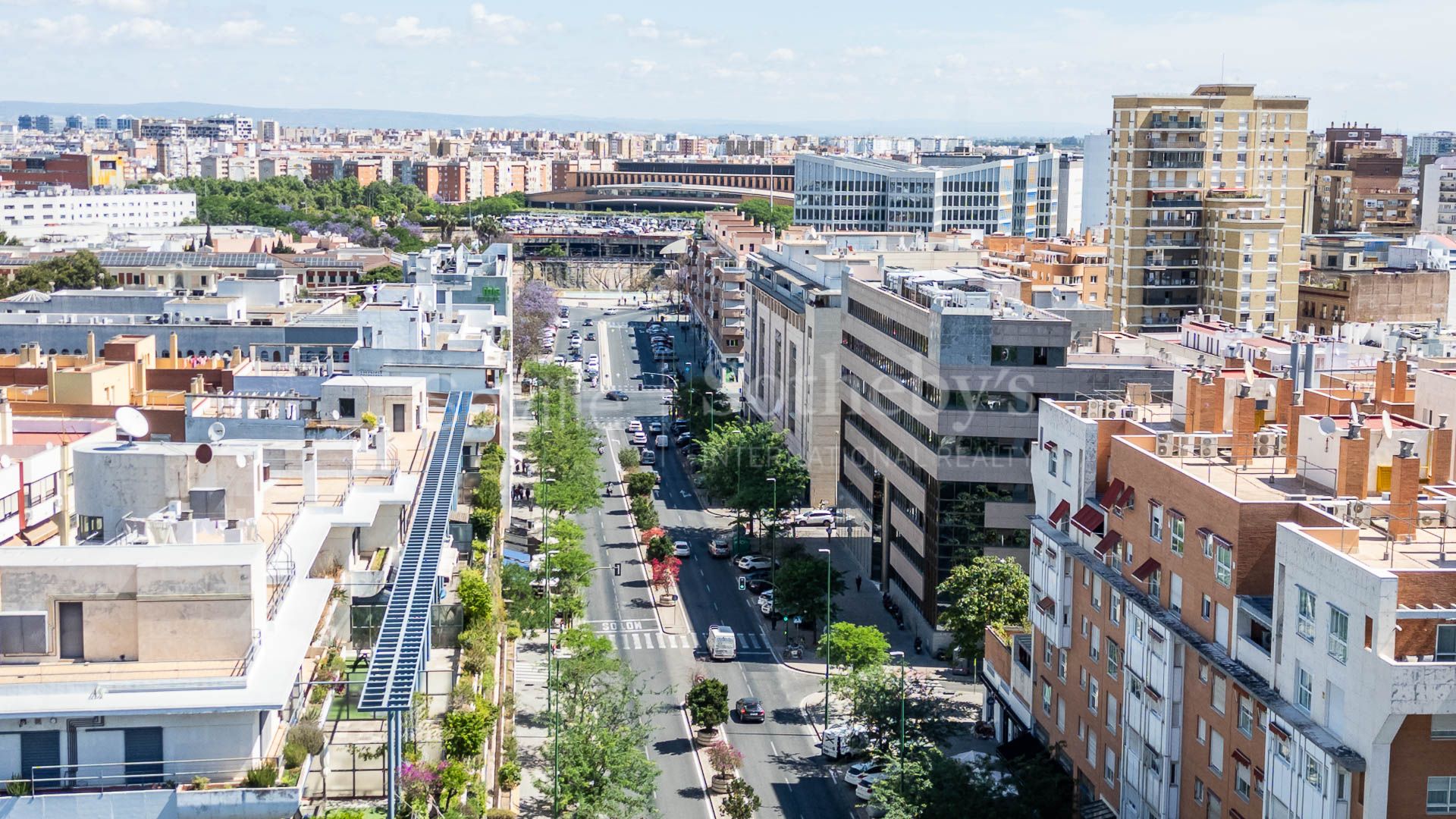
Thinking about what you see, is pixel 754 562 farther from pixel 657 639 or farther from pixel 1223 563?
pixel 1223 563

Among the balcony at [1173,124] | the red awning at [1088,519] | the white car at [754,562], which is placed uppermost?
the balcony at [1173,124]

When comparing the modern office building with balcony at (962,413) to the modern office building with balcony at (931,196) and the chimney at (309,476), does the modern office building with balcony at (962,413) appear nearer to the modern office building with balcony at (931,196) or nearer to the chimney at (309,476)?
the chimney at (309,476)

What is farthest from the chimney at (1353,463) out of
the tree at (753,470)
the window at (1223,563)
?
the tree at (753,470)

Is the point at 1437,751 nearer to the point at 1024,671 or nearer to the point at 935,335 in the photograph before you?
the point at 1024,671

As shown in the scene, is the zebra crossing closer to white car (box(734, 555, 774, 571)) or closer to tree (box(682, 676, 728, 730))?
white car (box(734, 555, 774, 571))

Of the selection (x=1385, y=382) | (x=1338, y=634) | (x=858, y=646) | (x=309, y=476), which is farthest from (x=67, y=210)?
(x=1338, y=634)

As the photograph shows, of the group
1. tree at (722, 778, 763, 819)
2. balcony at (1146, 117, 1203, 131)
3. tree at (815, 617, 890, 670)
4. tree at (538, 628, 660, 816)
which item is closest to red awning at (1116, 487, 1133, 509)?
tree at (722, 778, 763, 819)
